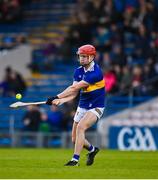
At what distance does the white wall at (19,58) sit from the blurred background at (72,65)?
4cm

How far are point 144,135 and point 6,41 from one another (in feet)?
33.2

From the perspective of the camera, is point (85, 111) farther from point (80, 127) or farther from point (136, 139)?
point (136, 139)

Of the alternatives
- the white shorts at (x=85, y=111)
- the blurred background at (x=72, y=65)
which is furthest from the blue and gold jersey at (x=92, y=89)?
the blurred background at (x=72, y=65)

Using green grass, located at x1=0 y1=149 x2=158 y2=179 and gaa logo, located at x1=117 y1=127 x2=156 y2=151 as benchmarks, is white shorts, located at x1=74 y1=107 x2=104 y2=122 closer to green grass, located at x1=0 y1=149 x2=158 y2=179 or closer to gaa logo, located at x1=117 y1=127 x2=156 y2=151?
green grass, located at x1=0 y1=149 x2=158 y2=179

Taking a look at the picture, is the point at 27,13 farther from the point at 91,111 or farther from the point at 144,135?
the point at 91,111

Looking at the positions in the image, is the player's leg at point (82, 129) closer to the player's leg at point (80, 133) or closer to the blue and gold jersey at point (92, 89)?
the player's leg at point (80, 133)

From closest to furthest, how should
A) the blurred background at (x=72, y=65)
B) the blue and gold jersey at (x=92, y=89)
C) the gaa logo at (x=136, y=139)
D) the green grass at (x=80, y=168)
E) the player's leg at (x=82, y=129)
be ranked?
the green grass at (x=80, y=168), the player's leg at (x=82, y=129), the blue and gold jersey at (x=92, y=89), the gaa logo at (x=136, y=139), the blurred background at (x=72, y=65)

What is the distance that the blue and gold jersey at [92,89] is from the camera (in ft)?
55.3

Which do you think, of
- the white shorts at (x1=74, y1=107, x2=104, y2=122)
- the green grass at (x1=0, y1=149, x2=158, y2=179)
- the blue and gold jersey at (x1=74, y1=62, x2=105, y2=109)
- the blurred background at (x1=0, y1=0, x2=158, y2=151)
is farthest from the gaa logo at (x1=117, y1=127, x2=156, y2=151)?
the blue and gold jersey at (x1=74, y1=62, x2=105, y2=109)

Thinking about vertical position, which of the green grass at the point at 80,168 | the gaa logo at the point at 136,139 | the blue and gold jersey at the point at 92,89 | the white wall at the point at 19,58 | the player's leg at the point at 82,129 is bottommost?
the gaa logo at the point at 136,139

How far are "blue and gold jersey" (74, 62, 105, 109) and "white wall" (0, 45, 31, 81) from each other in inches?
678

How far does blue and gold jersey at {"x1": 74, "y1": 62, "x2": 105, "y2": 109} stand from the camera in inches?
663

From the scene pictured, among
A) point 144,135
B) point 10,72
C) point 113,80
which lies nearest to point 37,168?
point 144,135

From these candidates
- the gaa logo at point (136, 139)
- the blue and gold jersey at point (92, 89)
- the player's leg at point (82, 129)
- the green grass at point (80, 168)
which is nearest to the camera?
the green grass at point (80, 168)
